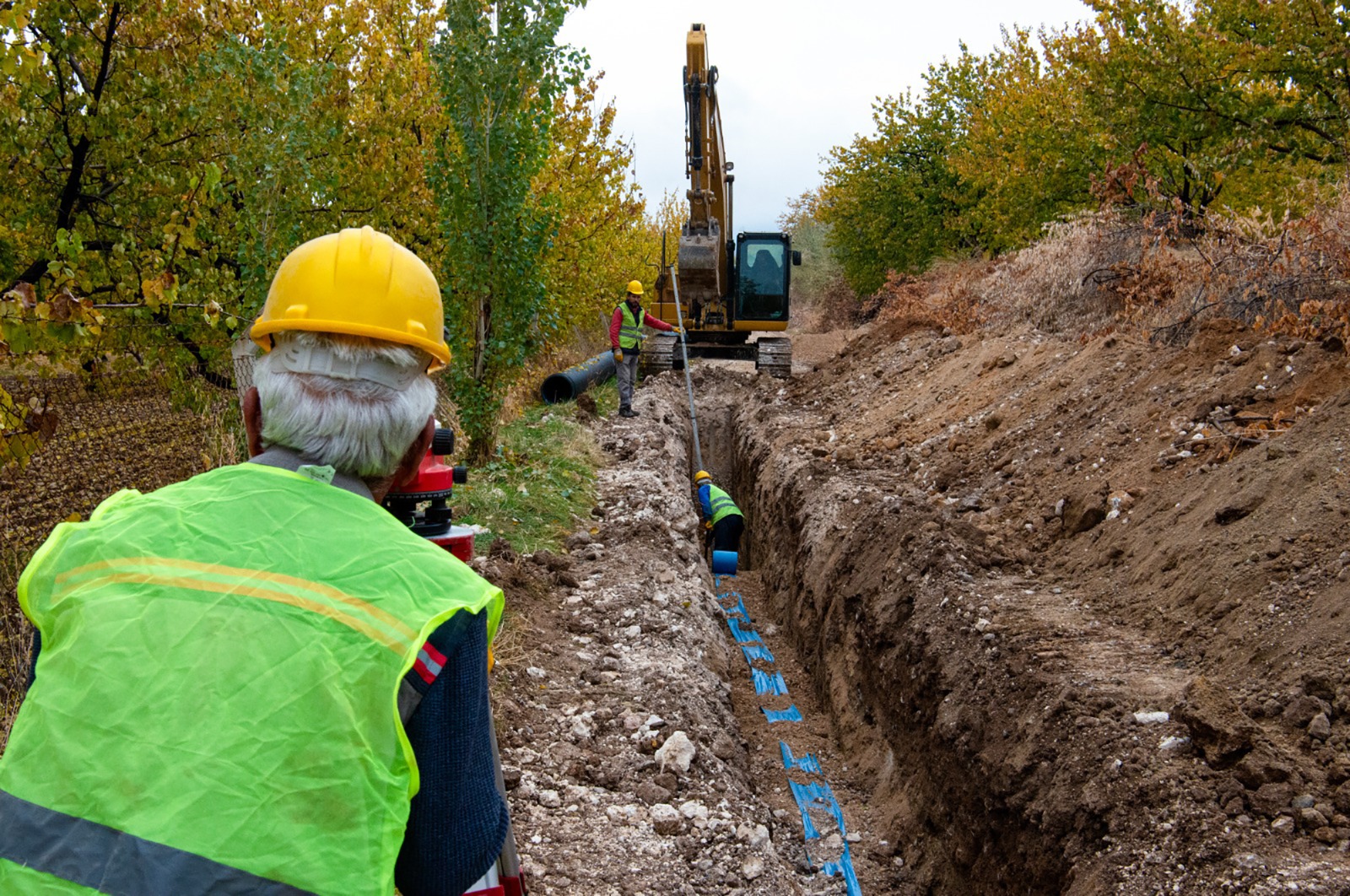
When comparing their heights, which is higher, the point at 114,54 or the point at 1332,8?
the point at 1332,8

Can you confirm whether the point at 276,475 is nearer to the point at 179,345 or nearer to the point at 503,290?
the point at 179,345

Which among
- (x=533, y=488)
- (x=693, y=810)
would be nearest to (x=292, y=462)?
(x=693, y=810)

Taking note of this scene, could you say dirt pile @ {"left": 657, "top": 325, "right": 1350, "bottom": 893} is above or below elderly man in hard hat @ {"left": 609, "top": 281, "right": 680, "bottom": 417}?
below

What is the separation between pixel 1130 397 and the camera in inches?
312

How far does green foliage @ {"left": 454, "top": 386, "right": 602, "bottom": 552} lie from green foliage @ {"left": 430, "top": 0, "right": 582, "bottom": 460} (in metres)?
0.69

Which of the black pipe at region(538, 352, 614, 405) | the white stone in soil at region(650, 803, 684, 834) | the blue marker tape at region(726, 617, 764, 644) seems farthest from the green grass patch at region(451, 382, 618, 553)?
the white stone in soil at region(650, 803, 684, 834)

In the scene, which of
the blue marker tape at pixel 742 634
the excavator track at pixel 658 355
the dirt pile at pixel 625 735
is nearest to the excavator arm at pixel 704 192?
the excavator track at pixel 658 355

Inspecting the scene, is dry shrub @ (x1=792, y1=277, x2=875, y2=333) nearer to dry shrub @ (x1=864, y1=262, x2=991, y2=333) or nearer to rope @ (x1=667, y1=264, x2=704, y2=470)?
dry shrub @ (x1=864, y1=262, x2=991, y2=333)

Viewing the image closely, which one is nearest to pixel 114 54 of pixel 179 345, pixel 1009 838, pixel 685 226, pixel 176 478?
pixel 179 345

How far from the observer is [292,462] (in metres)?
1.57

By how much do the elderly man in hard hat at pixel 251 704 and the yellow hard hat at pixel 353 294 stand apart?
26cm

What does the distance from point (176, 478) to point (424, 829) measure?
8.30m

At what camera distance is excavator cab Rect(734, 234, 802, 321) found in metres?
20.3

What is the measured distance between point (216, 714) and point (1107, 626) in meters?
4.98
